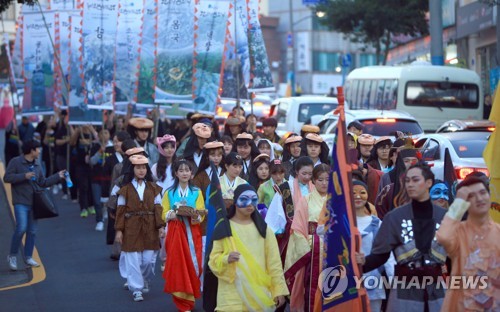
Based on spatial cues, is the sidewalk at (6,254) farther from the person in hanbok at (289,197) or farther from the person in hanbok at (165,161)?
the person in hanbok at (289,197)

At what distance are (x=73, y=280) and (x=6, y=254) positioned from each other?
2834mm

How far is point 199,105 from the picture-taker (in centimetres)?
2048

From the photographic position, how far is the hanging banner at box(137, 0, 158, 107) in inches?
829

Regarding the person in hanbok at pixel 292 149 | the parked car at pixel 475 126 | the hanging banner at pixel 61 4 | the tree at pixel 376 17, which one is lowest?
the person in hanbok at pixel 292 149

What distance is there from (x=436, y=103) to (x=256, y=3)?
909 centimetres

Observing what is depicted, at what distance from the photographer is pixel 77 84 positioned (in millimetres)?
22062

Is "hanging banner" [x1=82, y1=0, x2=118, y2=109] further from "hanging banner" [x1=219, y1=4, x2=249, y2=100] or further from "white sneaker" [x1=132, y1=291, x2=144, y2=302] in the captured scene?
"white sneaker" [x1=132, y1=291, x2=144, y2=302]

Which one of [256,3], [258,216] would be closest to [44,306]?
[258,216]

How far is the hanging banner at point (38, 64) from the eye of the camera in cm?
2356

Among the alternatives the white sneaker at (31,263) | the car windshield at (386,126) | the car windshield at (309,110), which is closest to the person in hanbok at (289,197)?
the white sneaker at (31,263)

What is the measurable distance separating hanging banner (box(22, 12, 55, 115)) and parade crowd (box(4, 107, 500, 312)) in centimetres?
683

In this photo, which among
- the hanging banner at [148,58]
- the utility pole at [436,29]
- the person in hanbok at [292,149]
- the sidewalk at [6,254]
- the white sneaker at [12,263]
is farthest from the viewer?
the utility pole at [436,29]

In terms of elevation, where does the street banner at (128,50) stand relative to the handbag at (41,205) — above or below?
above

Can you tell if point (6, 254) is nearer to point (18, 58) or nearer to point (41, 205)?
point (41, 205)
